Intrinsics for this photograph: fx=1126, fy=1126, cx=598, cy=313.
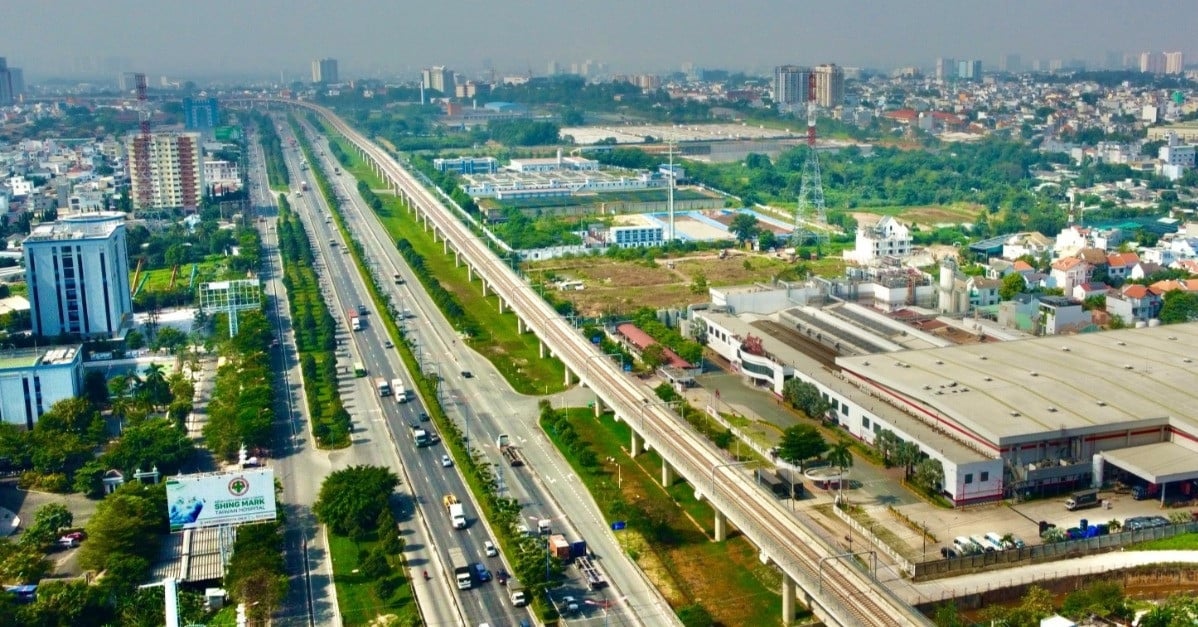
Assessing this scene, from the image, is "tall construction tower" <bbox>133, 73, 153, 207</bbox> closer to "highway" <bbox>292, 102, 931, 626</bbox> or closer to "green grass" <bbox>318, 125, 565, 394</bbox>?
"green grass" <bbox>318, 125, 565, 394</bbox>

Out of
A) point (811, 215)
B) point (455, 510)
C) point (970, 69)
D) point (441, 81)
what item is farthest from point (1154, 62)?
point (455, 510)

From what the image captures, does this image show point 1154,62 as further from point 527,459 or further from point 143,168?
point 527,459

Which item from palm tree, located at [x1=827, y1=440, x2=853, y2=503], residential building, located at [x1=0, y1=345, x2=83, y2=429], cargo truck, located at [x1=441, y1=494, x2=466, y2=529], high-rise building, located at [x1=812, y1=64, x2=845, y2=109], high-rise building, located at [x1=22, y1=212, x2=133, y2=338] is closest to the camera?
cargo truck, located at [x1=441, y1=494, x2=466, y2=529]

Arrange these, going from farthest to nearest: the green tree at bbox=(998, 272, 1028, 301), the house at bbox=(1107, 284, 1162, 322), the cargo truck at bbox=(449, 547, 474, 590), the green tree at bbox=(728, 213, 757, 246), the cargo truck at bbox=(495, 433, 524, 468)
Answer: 1. the green tree at bbox=(728, 213, 757, 246)
2. the green tree at bbox=(998, 272, 1028, 301)
3. the house at bbox=(1107, 284, 1162, 322)
4. the cargo truck at bbox=(495, 433, 524, 468)
5. the cargo truck at bbox=(449, 547, 474, 590)

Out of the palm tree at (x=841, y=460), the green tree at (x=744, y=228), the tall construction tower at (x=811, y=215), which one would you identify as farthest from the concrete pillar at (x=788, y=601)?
the green tree at (x=744, y=228)

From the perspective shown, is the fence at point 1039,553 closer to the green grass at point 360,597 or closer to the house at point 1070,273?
the green grass at point 360,597

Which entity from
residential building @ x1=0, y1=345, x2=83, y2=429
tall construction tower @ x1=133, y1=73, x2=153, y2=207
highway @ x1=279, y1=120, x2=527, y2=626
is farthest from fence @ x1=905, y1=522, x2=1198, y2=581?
tall construction tower @ x1=133, y1=73, x2=153, y2=207

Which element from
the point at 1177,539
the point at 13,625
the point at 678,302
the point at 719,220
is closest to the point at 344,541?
the point at 13,625
